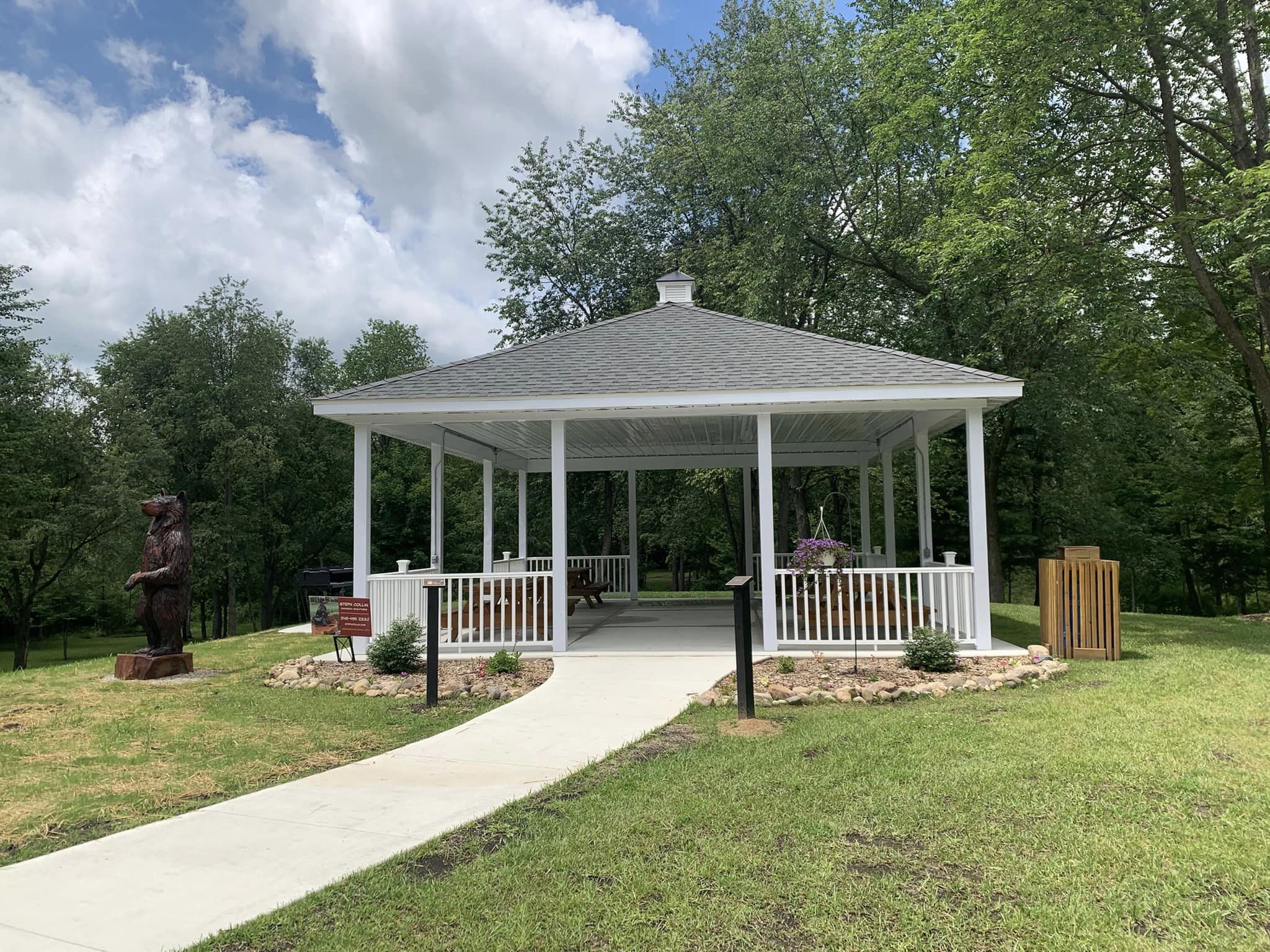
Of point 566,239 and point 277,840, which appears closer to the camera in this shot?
point 277,840

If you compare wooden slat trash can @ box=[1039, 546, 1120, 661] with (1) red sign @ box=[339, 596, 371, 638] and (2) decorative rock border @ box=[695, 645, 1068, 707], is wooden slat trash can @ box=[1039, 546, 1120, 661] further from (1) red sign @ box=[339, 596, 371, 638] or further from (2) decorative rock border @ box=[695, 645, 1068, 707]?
(1) red sign @ box=[339, 596, 371, 638]

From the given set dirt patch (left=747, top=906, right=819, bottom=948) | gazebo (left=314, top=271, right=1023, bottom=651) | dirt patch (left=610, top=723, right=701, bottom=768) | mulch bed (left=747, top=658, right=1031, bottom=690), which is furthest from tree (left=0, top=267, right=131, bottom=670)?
dirt patch (left=747, top=906, right=819, bottom=948)

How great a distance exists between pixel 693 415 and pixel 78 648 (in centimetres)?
4062

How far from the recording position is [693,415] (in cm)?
884

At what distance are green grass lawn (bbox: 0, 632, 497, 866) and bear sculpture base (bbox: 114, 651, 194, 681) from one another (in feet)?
0.79

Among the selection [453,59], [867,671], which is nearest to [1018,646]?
[867,671]

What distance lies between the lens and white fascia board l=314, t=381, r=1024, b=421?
8156 millimetres

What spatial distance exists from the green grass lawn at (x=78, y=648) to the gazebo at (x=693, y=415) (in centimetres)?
2869

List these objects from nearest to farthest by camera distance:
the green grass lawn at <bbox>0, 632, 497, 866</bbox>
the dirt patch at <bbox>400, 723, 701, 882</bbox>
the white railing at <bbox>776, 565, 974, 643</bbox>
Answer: the dirt patch at <bbox>400, 723, 701, 882</bbox>
the green grass lawn at <bbox>0, 632, 497, 866</bbox>
the white railing at <bbox>776, 565, 974, 643</bbox>

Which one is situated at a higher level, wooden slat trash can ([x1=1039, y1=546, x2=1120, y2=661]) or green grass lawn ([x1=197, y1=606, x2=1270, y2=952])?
wooden slat trash can ([x1=1039, y1=546, x2=1120, y2=661])

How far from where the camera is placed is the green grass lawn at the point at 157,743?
396 centimetres

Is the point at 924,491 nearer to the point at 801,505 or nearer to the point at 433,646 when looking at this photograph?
the point at 433,646

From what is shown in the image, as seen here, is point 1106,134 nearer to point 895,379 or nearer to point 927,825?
point 895,379

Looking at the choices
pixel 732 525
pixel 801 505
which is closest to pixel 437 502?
pixel 801 505
